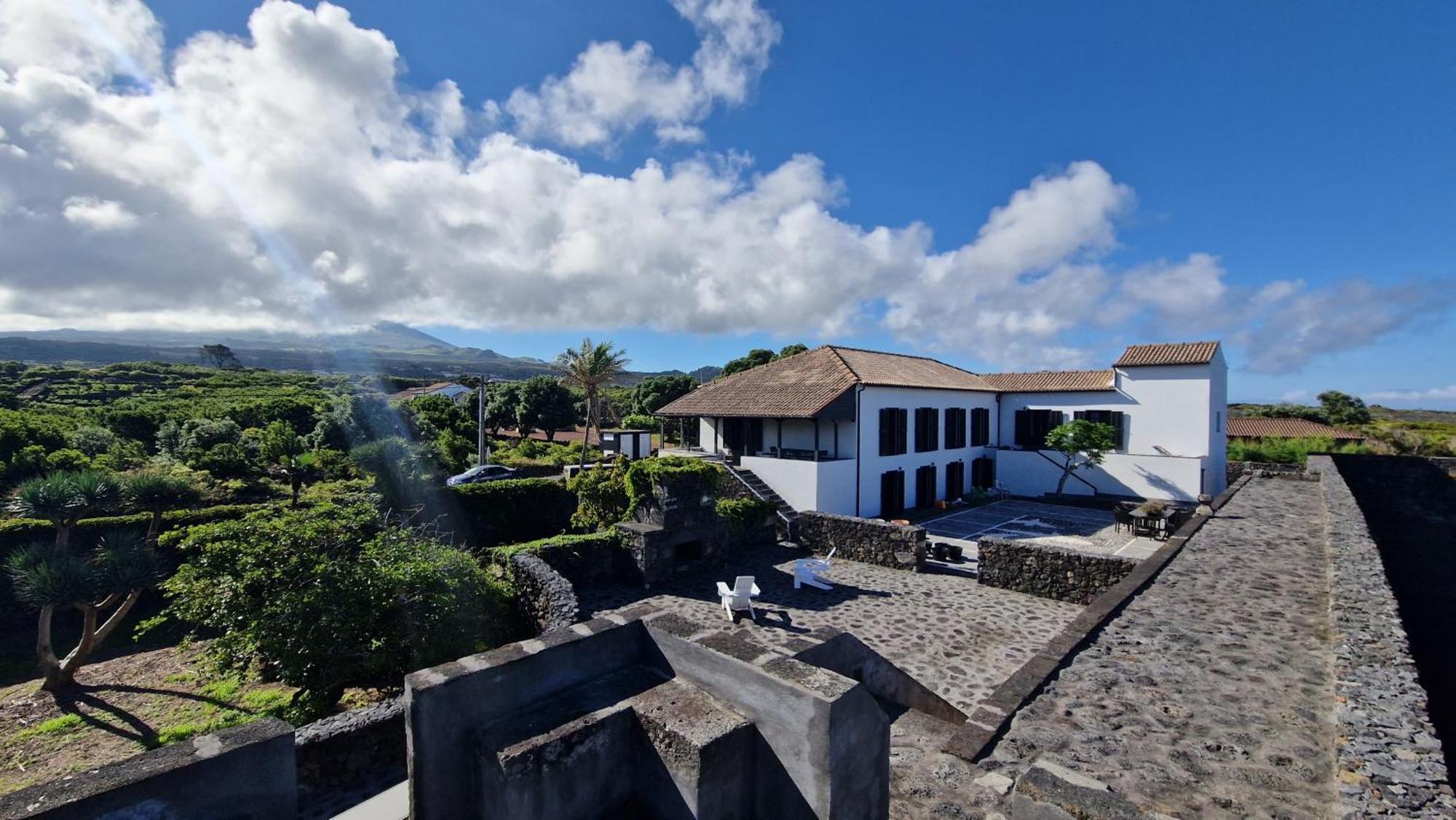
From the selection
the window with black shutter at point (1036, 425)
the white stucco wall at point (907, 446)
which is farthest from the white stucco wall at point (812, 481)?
the window with black shutter at point (1036, 425)

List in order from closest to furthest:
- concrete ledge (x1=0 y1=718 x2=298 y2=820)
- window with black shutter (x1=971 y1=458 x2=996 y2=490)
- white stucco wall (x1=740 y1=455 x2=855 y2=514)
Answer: concrete ledge (x1=0 y1=718 x2=298 y2=820)
white stucco wall (x1=740 y1=455 x2=855 y2=514)
window with black shutter (x1=971 y1=458 x2=996 y2=490)

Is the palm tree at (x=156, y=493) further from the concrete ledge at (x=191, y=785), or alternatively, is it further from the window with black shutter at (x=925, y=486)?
the window with black shutter at (x=925, y=486)

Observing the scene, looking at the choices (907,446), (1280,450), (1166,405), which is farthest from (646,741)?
(1280,450)

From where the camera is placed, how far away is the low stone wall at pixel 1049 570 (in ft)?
38.1

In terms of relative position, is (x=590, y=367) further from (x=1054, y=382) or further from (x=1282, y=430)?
(x=1282, y=430)

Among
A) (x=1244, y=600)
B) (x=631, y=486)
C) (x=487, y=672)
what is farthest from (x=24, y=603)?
(x=1244, y=600)

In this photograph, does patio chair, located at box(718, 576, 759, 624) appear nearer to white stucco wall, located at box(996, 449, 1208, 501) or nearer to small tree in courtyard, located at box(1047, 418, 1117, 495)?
small tree in courtyard, located at box(1047, 418, 1117, 495)

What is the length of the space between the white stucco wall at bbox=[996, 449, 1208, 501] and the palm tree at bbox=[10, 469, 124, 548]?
27.7 meters

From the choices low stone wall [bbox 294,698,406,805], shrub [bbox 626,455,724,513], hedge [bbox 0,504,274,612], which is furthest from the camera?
hedge [bbox 0,504,274,612]

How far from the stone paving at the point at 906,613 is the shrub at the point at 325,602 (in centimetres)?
302

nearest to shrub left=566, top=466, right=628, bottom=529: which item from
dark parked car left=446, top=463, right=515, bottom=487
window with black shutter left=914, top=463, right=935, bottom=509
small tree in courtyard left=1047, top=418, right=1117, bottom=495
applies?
dark parked car left=446, top=463, right=515, bottom=487

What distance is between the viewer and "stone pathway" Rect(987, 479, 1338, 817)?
459 cm

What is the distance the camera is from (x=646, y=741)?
3.86 meters

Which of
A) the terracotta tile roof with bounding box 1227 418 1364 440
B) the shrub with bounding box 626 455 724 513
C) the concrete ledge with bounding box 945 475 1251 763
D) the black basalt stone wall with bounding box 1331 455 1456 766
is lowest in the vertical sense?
the black basalt stone wall with bounding box 1331 455 1456 766
